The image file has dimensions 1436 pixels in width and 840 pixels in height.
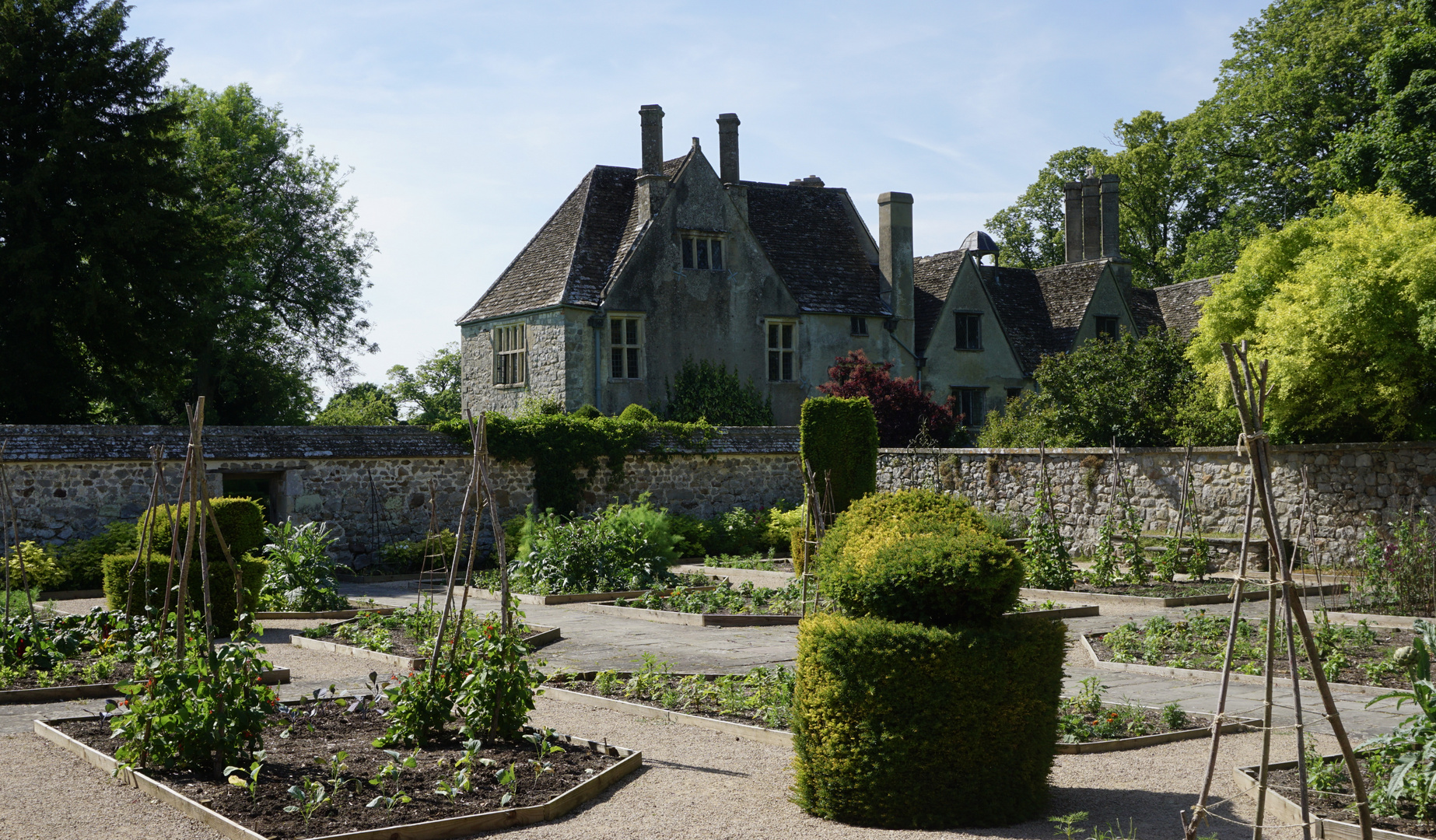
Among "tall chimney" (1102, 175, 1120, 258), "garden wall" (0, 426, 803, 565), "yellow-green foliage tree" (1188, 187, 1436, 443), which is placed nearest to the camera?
"yellow-green foliage tree" (1188, 187, 1436, 443)

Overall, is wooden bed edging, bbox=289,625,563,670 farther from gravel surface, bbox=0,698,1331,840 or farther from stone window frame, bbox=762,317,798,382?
stone window frame, bbox=762,317,798,382

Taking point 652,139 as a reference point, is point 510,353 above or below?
below

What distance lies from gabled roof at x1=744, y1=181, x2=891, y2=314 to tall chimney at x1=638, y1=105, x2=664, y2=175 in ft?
11.5

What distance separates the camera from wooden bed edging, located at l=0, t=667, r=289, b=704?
9.53 metres

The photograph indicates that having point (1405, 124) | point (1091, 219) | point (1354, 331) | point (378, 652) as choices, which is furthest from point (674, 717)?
point (1091, 219)

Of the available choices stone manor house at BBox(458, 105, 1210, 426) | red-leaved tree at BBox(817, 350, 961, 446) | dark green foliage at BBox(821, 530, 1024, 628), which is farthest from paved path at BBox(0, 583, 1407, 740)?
red-leaved tree at BBox(817, 350, 961, 446)

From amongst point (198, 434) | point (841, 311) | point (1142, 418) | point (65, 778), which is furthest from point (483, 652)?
point (841, 311)

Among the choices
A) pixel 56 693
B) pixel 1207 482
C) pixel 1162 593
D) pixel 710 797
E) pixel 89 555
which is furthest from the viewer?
pixel 1207 482

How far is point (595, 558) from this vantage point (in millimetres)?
17578

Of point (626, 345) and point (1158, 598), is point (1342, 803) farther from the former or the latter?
point (626, 345)

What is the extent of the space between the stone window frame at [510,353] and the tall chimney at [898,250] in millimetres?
10243

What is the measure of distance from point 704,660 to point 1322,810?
6.20 m

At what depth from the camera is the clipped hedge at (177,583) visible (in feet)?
40.5

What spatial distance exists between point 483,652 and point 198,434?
302 cm
